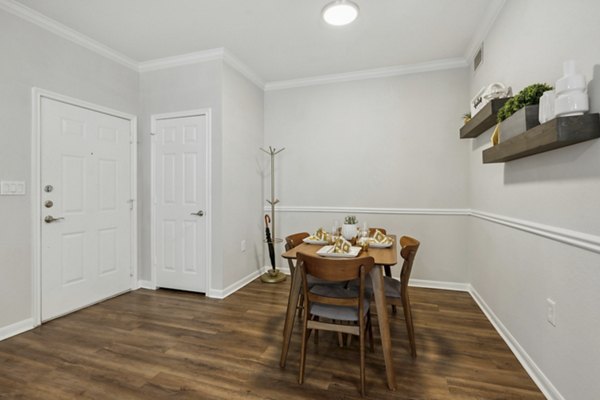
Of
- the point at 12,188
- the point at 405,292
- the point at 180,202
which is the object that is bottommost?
the point at 405,292

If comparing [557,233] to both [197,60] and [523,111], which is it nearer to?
[523,111]

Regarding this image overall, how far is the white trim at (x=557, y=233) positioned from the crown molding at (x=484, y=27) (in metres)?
1.73

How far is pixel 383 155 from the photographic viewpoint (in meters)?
3.68

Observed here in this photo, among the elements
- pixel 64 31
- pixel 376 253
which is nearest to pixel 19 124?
pixel 64 31

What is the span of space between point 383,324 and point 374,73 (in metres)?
3.09

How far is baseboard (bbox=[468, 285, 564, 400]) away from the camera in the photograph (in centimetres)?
161

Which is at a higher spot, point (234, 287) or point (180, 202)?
point (180, 202)

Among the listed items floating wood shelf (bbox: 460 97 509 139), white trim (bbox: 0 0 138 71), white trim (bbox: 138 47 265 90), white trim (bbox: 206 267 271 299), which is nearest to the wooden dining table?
floating wood shelf (bbox: 460 97 509 139)

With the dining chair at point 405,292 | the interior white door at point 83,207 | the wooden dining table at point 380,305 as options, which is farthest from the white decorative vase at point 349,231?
the interior white door at point 83,207

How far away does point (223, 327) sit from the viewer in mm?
2518

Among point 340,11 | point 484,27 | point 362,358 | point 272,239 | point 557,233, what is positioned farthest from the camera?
point 272,239

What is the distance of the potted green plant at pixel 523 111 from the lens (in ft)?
5.20

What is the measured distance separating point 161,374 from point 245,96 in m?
3.09

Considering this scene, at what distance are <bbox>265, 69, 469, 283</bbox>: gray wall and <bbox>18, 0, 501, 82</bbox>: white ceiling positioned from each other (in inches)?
16.0
